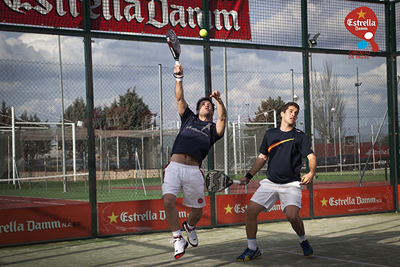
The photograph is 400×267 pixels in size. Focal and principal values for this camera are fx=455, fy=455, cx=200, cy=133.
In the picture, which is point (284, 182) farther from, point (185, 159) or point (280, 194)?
point (185, 159)

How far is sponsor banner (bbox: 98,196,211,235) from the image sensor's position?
7.11 meters

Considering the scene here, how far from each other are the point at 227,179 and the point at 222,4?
392cm

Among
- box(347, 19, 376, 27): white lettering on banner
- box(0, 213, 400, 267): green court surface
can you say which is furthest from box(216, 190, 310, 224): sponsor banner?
box(347, 19, 376, 27): white lettering on banner

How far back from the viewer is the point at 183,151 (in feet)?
16.3

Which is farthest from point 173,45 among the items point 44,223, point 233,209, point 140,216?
point 233,209

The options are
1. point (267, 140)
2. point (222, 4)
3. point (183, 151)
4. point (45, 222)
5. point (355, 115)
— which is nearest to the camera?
point (183, 151)


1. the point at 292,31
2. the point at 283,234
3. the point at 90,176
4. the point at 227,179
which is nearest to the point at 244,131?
the point at 292,31

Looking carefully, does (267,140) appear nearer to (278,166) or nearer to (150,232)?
(278,166)

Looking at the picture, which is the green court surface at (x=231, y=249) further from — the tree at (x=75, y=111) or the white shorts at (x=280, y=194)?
the tree at (x=75, y=111)

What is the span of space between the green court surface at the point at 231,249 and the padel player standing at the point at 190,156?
690 mm

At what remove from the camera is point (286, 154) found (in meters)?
5.14

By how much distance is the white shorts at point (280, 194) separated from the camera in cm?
509

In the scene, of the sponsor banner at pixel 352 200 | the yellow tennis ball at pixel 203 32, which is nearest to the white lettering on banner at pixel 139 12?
the yellow tennis ball at pixel 203 32

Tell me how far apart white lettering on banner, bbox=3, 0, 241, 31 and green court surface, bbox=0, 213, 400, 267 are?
3458 millimetres
